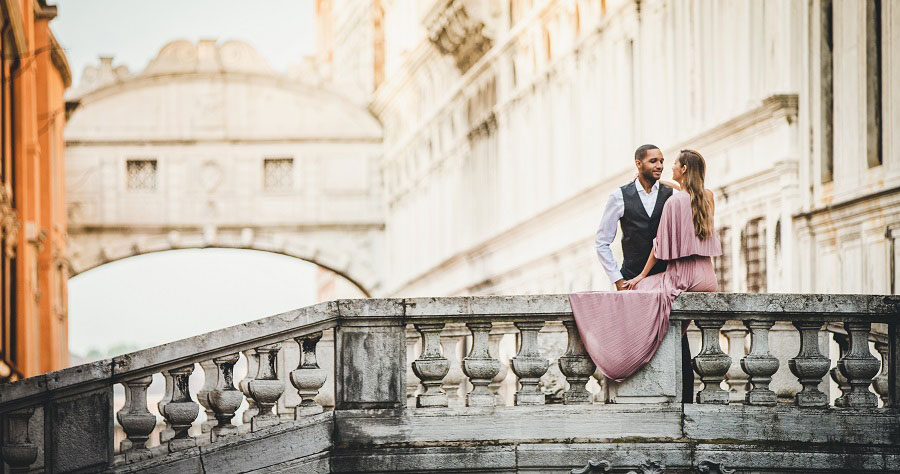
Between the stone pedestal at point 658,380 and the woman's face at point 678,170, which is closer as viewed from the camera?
the stone pedestal at point 658,380

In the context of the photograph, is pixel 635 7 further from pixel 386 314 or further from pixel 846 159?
pixel 386 314

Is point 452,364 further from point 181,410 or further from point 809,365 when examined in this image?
point 809,365

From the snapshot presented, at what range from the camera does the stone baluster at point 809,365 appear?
1007cm

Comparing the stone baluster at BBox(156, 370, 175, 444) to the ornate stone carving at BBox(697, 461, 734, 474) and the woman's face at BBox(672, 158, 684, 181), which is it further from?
the woman's face at BBox(672, 158, 684, 181)

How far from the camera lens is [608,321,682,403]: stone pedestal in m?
10.2

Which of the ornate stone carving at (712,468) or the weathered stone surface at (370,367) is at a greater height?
the weathered stone surface at (370,367)

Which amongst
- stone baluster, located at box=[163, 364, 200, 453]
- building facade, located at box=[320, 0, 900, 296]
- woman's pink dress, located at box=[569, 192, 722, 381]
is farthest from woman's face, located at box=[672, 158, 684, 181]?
building facade, located at box=[320, 0, 900, 296]

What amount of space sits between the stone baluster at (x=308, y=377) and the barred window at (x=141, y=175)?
3215 centimetres

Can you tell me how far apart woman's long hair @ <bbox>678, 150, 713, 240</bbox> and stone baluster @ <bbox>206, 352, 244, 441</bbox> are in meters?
2.92

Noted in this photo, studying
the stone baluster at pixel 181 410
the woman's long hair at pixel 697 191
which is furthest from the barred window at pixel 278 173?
the stone baluster at pixel 181 410

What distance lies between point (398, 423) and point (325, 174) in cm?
3204

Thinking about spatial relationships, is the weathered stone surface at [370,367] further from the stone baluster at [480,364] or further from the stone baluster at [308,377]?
the stone baluster at [480,364]

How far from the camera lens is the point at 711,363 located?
33.1ft

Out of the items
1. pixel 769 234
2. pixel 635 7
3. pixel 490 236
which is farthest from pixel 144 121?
pixel 769 234
